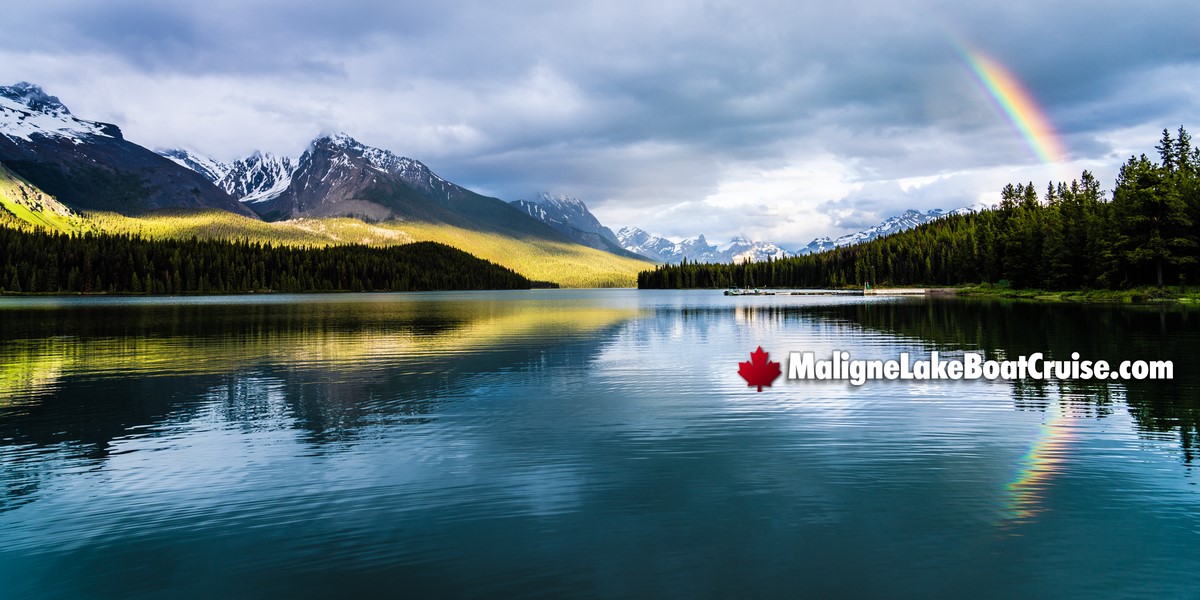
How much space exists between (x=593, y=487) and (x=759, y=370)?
23.8m

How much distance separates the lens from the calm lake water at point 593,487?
12.4 m

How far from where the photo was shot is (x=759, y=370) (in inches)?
1553

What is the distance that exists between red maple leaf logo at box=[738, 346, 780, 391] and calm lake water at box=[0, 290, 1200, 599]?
1.05 meters

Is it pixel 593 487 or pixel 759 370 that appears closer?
pixel 593 487

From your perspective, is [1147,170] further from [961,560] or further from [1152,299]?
[961,560]

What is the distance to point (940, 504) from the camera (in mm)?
15828

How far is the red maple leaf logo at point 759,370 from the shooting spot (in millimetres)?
36281

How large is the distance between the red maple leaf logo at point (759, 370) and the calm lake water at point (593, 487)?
105 cm

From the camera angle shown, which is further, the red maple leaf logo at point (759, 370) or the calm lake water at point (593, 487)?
the red maple leaf logo at point (759, 370)

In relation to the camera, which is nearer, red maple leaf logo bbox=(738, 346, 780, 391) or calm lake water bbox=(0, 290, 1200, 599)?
calm lake water bbox=(0, 290, 1200, 599)

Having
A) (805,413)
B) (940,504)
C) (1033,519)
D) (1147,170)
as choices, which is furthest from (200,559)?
(1147,170)

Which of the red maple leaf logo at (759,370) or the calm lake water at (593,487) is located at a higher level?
the red maple leaf logo at (759,370)

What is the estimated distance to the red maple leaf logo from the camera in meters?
36.3

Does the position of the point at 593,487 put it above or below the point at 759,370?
below
